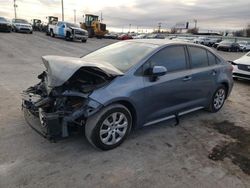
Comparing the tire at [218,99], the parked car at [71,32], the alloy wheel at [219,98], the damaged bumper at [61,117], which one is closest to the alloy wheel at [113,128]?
the damaged bumper at [61,117]

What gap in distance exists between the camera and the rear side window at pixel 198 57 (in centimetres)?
518

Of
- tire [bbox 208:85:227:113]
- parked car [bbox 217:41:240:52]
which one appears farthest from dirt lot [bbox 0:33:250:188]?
parked car [bbox 217:41:240:52]

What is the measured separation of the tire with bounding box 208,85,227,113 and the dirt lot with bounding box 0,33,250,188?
69 cm

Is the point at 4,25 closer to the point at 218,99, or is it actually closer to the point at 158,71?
the point at 218,99

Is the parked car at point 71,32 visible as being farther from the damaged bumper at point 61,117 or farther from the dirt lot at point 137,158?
the damaged bumper at point 61,117

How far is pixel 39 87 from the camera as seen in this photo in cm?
454

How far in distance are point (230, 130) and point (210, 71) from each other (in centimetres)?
128

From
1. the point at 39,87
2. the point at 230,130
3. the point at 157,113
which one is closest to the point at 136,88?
the point at 157,113

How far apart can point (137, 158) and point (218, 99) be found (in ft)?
10.1

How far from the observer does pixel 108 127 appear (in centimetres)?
385

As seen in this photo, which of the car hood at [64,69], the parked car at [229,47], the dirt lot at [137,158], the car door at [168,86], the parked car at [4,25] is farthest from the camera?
the parked car at [229,47]

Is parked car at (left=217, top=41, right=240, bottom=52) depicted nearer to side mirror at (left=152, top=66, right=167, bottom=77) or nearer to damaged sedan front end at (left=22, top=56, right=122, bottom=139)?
side mirror at (left=152, top=66, right=167, bottom=77)

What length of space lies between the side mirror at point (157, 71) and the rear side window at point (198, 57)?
114 cm

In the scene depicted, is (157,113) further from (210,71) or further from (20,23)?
(20,23)
